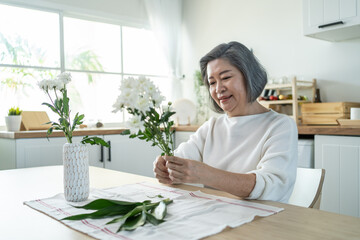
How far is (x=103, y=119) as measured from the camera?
168 inches

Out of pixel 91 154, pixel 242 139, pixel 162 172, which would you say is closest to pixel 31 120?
pixel 91 154

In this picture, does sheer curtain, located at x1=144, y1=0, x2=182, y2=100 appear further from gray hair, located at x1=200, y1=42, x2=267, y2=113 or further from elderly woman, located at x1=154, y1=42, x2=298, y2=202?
gray hair, located at x1=200, y1=42, x2=267, y2=113

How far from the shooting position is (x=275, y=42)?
3.77 metres

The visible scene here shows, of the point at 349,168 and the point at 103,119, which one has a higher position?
the point at 103,119

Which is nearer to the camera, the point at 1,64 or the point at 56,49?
the point at 1,64

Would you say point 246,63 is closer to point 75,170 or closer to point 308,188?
point 308,188

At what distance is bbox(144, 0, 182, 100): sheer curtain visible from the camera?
4.62 m

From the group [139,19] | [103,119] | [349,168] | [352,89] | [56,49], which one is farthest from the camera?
[139,19]

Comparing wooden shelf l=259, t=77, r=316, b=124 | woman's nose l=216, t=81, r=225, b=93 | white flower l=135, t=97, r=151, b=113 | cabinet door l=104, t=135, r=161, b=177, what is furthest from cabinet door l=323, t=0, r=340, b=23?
white flower l=135, t=97, r=151, b=113

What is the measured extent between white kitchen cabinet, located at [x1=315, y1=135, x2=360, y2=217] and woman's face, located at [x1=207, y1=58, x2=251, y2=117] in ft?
4.16

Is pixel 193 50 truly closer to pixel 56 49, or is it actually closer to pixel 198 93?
pixel 198 93

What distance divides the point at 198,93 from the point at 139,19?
4.26 feet

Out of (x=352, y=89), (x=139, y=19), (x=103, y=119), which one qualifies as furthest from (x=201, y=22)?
(x=352, y=89)

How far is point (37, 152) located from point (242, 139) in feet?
6.79
